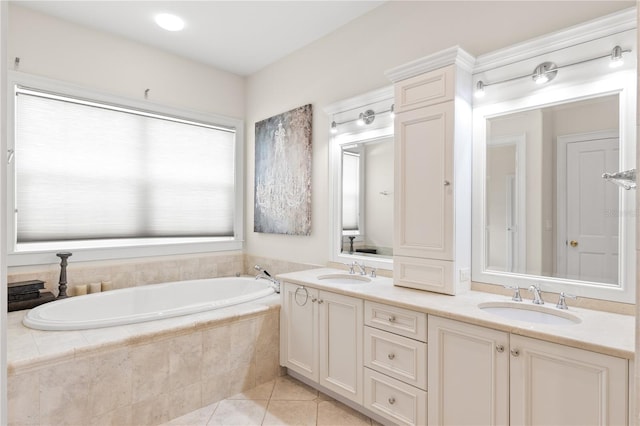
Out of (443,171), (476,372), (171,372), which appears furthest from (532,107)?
(171,372)

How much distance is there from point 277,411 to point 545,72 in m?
2.57

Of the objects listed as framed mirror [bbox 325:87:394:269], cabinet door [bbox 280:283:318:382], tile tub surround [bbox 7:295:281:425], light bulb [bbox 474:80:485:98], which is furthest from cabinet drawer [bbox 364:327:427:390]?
light bulb [bbox 474:80:485:98]

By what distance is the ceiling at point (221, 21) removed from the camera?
107 inches

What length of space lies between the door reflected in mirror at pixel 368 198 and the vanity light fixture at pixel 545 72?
1018 millimetres

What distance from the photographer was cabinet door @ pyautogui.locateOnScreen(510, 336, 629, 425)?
4.27 feet

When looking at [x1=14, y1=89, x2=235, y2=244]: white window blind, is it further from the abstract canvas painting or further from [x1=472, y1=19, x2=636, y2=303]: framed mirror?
[x1=472, y1=19, x2=636, y2=303]: framed mirror

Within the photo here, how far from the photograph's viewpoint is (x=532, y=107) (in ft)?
6.52

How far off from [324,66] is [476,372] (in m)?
2.64

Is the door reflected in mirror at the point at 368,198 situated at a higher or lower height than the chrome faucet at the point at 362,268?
higher

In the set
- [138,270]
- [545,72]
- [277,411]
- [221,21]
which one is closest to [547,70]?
[545,72]

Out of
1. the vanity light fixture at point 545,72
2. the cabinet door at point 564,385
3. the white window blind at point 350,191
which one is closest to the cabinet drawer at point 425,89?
the vanity light fixture at point 545,72

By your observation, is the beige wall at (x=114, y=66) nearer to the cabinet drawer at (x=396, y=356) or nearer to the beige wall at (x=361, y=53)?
the beige wall at (x=361, y=53)

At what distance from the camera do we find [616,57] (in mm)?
1683

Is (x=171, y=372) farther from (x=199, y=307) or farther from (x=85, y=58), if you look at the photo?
(x=85, y=58)
